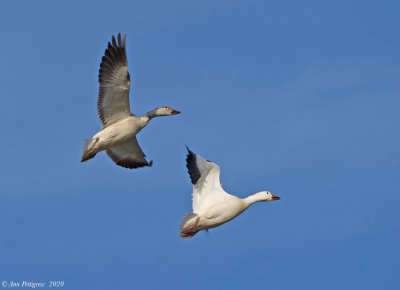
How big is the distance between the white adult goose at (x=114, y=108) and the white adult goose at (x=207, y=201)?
214cm

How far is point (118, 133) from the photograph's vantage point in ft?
61.6

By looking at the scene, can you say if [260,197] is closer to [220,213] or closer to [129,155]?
[220,213]

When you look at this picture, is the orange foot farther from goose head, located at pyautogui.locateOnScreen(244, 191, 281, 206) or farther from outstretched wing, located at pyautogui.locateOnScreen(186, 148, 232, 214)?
goose head, located at pyautogui.locateOnScreen(244, 191, 281, 206)

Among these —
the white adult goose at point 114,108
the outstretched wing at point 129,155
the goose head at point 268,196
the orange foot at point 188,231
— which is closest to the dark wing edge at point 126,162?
the outstretched wing at point 129,155

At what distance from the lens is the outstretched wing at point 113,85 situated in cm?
1858

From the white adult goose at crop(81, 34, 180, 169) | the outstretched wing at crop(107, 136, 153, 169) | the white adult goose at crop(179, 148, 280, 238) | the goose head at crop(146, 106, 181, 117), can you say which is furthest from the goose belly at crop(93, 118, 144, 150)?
the white adult goose at crop(179, 148, 280, 238)

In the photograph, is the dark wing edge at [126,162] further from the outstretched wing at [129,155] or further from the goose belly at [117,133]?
the goose belly at [117,133]

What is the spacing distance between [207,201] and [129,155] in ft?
13.6

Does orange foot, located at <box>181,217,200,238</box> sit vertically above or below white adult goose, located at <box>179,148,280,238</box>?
below

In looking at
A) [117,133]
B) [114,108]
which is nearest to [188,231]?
[117,133]

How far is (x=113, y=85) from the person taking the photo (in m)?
18.8

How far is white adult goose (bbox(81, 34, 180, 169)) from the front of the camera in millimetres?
18594

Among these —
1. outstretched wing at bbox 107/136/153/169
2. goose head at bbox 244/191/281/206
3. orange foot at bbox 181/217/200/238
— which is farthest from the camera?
outstretched wing at bbox 107/136/153/169

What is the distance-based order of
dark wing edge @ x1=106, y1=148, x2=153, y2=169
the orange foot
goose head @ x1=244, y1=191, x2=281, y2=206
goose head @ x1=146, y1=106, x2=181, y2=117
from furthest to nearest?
dark wing edge @ x1=106, y1=148, x2=153, y2=169 → goose head @ x1=146, y1=106, x2=181, y2=117 → goose head @ x1=244, y1=191, x2=281, y2=206 → the orange foot
